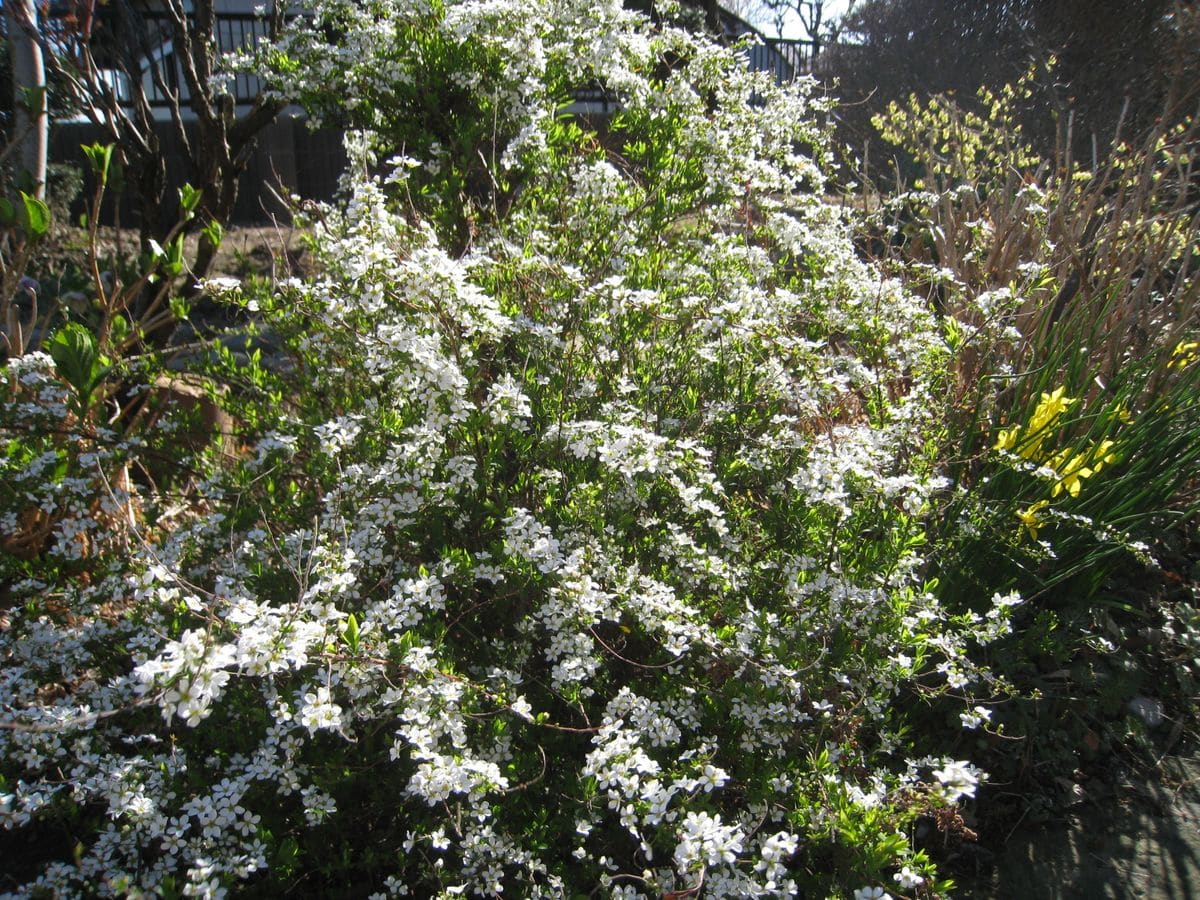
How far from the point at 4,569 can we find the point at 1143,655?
12.2 feet

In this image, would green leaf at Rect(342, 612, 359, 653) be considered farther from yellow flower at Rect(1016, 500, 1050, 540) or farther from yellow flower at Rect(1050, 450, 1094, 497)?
yellow flower at Rect(1050, 450, 1094, 497)

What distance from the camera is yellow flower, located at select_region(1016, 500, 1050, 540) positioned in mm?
2961


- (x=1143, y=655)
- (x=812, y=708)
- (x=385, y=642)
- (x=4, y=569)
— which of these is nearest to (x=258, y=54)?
(x=4, y=569)

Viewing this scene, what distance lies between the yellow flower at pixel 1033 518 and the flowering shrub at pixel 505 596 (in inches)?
11.8

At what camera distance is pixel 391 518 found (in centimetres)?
230

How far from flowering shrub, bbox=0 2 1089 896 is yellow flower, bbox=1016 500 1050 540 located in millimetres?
299

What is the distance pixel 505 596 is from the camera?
7.48ft

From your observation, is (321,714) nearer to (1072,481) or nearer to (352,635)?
(352,635)

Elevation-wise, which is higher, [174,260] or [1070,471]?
[174,260]

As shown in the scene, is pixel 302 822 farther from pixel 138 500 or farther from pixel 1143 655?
pixel 1143 655

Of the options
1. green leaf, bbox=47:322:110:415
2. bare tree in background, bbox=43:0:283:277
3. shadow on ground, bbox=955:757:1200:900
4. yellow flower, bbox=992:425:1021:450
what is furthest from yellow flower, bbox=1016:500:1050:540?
bare tree in background, bbox=43:0:283:277

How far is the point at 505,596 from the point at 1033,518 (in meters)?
1.80

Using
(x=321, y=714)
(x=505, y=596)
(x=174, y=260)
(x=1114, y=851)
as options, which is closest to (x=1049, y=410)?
(x=1114, y=851)

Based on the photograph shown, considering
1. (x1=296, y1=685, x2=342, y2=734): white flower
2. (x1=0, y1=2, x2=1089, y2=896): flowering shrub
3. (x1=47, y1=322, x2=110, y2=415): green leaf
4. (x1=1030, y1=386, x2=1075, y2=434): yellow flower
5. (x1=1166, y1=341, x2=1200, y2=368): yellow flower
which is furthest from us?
(x1=1166, y1=341, x2=1200, y2=368): yellow flower
